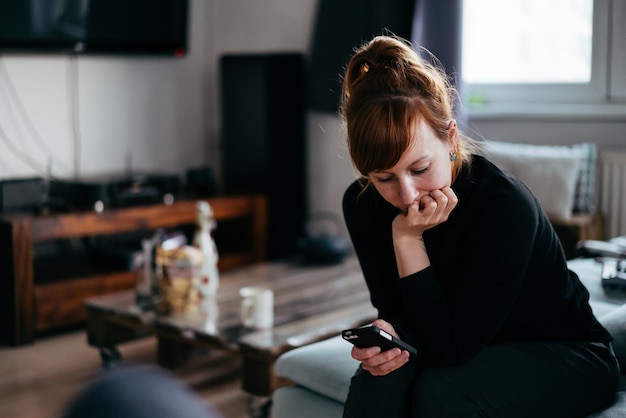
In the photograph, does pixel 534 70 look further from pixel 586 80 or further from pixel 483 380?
pixel 483 380

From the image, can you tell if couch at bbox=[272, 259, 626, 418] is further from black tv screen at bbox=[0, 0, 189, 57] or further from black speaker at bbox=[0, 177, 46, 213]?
black tv screen at bbox=[0, 0, 189, 57]

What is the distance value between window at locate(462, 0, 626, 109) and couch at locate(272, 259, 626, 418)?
1953 millimetres

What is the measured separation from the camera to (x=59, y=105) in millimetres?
4078

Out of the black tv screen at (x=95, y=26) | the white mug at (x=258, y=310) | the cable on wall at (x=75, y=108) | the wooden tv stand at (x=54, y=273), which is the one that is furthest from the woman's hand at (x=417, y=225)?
the cable on wall at (x=75, y=108)

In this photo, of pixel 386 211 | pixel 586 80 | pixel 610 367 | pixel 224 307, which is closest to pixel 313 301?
pixel 224 307

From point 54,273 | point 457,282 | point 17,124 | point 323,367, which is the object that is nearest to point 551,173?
point 323,367

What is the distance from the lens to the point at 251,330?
8.05 feet

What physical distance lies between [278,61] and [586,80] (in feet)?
5.07

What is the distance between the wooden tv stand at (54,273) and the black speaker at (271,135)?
430 millimetres

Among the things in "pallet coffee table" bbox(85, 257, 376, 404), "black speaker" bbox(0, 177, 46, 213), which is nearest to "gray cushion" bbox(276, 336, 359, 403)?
"pallet coffee table" bbox(85, 257, 376, 404)

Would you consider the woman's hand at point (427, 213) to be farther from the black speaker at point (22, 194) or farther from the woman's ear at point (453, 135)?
the black speaker at point (22, 194)

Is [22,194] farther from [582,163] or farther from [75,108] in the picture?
[582,163]

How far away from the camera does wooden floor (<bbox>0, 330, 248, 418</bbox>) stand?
2.63 meters

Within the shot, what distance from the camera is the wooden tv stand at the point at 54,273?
333 centimetres
